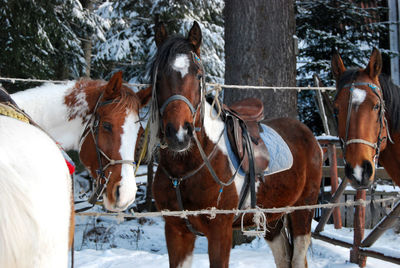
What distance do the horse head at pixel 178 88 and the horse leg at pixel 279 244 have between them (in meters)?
1.71

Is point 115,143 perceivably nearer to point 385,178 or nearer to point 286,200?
point 286,200

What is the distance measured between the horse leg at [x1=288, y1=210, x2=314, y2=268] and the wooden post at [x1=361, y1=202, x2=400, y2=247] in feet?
2.77

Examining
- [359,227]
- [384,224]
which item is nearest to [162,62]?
[384,224]

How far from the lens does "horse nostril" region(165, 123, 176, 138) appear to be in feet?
8.04

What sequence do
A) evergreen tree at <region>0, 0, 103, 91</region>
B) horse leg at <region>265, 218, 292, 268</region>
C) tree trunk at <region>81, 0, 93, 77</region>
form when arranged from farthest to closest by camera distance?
tree trunk at <region>81, 0, 93, 77</region> < evergreen tree at <region>0, 0, 103, 91</region> < horse leg at <region>265, 218, 292, 268</region>

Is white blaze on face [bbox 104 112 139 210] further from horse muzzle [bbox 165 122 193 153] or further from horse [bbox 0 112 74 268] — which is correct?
horse [bbox 0 112 74 268]

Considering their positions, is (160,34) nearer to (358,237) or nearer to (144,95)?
(144,95)

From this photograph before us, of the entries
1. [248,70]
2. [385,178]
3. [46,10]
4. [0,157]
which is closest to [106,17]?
[46,10]

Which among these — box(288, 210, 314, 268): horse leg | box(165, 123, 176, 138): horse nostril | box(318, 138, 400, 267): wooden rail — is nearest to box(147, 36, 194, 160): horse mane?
box(165, 123, 176, 138): horse nostril

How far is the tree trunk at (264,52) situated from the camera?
5.44m

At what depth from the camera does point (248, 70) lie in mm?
5461

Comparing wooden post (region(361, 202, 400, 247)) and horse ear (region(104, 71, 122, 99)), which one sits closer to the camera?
horse ear (region(104, 71, 122, 99))

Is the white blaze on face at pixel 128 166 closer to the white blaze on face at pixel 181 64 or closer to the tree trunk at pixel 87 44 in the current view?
the white blaze on face at pixel 181 64

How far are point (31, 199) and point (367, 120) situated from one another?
246 cm
